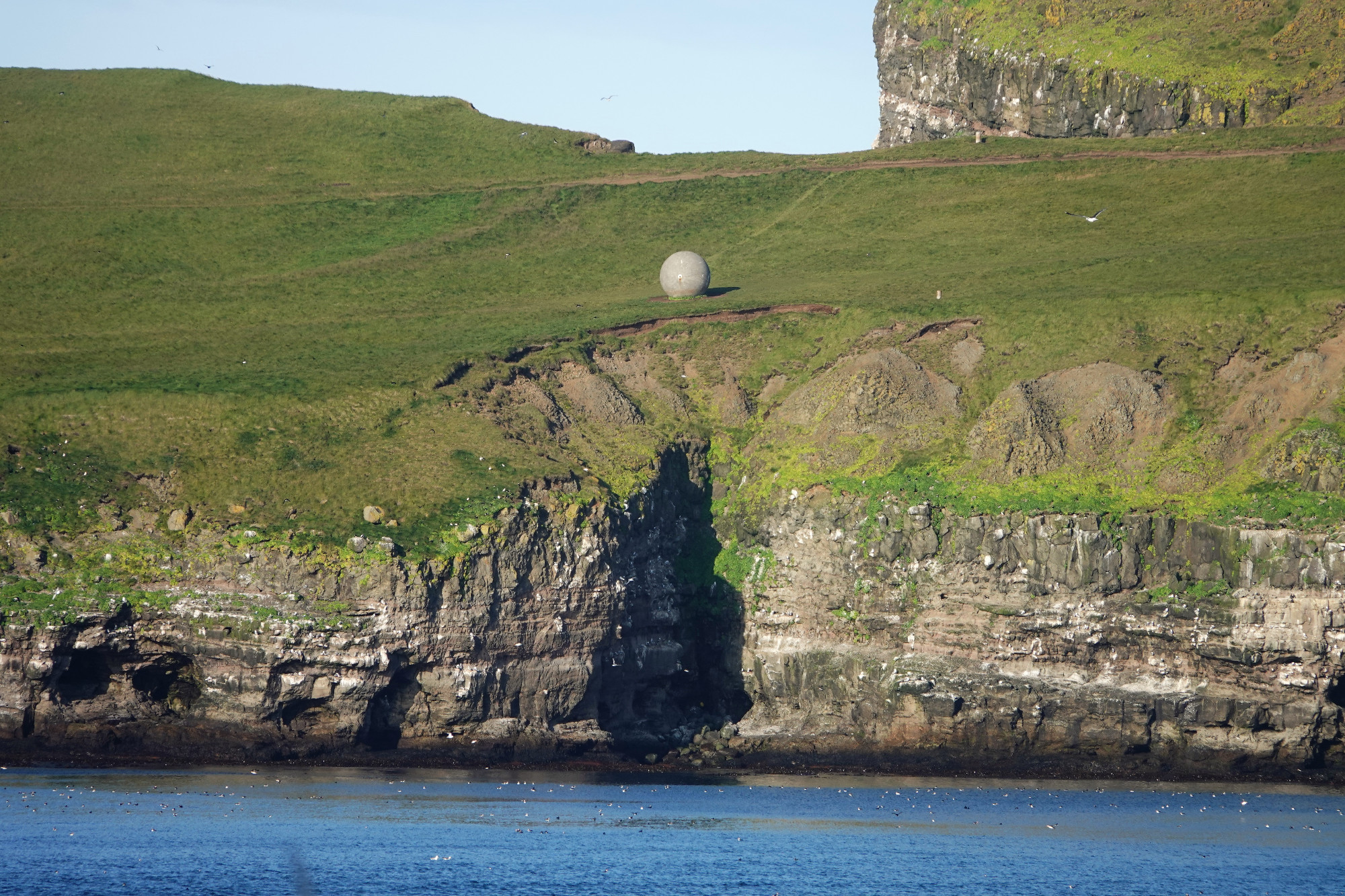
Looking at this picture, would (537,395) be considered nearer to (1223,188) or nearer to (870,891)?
(870,891)

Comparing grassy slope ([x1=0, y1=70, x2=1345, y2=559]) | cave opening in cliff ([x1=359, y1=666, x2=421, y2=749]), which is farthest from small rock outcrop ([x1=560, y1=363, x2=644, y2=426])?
cave opening in cliff ([x1=359, y1=666, x2=421, y2=749])

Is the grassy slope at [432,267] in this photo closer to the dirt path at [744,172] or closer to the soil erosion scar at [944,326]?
the dirt path at [744,172]

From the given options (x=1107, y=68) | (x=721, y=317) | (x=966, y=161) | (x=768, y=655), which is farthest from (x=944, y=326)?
(x=1107, y=68)

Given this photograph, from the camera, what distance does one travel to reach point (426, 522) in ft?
164

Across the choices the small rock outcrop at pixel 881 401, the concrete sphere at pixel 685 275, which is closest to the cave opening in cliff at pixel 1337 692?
the small rock outcrop at pixel 881 401

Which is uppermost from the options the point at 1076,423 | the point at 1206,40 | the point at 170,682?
the point at 1206,40

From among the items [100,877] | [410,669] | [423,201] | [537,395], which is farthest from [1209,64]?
[100,877]

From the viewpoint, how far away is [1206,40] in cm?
9781

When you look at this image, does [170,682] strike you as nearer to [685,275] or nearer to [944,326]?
[685,275]

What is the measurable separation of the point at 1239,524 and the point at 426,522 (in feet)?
96.7

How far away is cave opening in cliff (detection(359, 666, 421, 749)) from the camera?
1907 inches

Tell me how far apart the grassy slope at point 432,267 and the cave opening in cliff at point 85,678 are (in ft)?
17.4

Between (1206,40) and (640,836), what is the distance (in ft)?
265

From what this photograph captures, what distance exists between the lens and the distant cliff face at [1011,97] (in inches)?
3738
